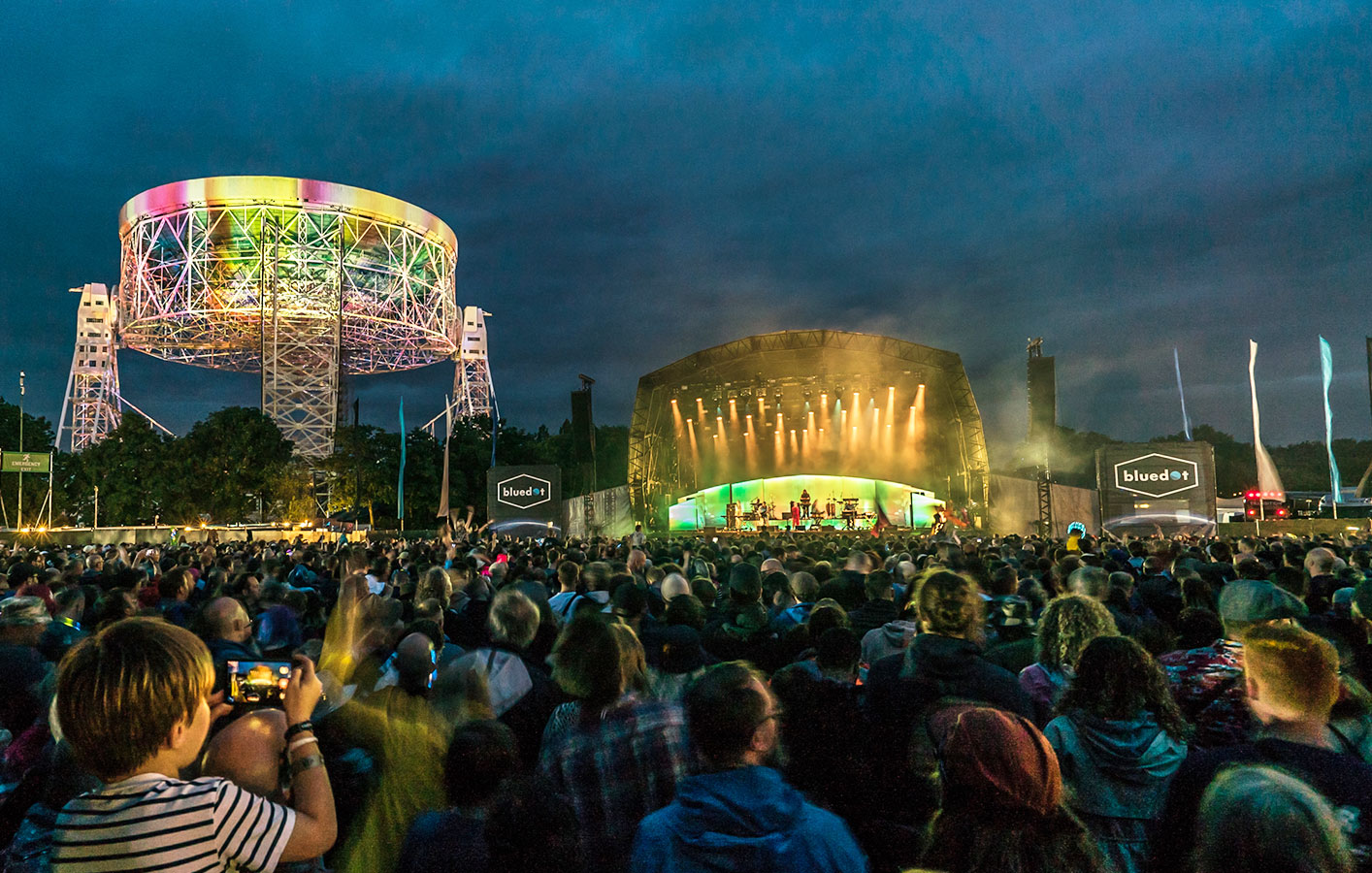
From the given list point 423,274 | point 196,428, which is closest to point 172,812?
point 196,428

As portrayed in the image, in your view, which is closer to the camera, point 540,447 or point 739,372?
point 739,372

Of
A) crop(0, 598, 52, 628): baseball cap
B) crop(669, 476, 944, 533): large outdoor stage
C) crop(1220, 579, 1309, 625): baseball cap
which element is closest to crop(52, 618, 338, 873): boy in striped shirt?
crop(0, 598, 52, 628): baseball cap

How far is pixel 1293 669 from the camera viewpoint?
2.34m

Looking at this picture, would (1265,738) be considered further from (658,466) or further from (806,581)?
(658,466)

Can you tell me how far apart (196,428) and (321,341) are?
15.5 metres

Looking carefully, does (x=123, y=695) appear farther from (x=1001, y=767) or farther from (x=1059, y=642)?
(x=1059, y=642)

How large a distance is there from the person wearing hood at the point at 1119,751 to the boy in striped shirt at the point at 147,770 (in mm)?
2192

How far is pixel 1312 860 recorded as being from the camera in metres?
1.45

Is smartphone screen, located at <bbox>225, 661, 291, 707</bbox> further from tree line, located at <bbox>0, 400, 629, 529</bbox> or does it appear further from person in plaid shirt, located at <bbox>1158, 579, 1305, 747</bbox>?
tree line, located at <bbox>0, 400, 629, 529</bbox>

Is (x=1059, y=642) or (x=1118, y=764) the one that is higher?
(x=1059, y=642)

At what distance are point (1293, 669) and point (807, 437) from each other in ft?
108

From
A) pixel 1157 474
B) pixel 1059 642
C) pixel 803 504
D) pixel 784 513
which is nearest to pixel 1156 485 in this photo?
pixel 1157 474

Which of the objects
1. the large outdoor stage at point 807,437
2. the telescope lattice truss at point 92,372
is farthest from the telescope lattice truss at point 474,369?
the large outdoor stage at point 807,437

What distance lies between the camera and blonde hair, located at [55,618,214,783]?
69.0 inches
